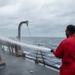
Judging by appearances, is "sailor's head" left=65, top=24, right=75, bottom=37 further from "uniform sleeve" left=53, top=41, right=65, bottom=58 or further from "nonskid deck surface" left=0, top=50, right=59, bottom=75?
"nonskid deck surface" left=0, top=50, right=59, bottom=75

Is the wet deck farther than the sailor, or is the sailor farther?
the wet deck

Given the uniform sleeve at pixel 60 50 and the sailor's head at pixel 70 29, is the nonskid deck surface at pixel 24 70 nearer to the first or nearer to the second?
the uniform sleeve at pixel 60 50

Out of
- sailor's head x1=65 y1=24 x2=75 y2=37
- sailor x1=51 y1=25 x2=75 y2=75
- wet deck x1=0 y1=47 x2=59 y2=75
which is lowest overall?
wet deck x1=0 y1=47 x2=59 y2=75

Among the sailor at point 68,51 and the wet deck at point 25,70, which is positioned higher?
the sailor at point 68,51

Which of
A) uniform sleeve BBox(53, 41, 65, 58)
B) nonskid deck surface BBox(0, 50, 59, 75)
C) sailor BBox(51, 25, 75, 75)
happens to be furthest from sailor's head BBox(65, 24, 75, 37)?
nonskid deck surface BBox(0, 50, 59, 75)

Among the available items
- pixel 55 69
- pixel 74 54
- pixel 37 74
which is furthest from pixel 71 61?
pixel 55 69

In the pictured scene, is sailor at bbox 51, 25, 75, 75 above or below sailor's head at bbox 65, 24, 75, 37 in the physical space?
below

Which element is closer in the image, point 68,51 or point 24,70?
point 68,51

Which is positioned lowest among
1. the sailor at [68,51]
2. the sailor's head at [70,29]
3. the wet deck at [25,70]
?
the wet deck at [25,70]

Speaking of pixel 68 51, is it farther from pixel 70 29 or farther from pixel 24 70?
pixel 24 70

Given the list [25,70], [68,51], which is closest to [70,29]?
[68,51]

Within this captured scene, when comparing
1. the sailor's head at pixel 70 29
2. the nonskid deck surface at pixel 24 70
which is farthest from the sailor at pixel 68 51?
the nonskid deck surface at pixel 24 70

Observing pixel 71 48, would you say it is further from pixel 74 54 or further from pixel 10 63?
pixel 10 63

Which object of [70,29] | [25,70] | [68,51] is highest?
[70,29]
